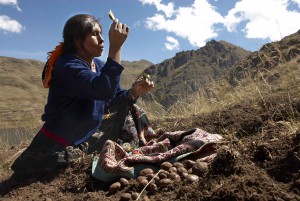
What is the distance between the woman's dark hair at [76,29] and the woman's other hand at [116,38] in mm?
341

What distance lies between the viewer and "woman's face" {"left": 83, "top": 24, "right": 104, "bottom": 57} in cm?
301

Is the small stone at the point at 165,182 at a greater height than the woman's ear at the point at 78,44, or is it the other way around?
the woman's ear at the point at 78,44

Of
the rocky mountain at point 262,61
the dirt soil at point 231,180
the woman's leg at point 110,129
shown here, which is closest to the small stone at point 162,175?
the dirt soil at point 231,180

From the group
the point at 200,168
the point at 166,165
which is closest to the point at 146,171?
the point at 166,165

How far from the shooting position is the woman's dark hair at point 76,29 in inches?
118

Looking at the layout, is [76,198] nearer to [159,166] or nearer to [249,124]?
[159,166]

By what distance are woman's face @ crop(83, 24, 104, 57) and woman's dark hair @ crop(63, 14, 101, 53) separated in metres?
0.03

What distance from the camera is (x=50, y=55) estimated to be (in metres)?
3.04

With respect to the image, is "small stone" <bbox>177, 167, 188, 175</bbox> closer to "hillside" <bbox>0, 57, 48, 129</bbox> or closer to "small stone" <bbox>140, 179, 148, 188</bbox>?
"small stone" <bbox>140, 179, 148, 188</bbox>

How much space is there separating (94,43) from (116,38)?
0.36 meters

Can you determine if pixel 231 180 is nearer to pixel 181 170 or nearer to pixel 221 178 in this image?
pixel 221 178

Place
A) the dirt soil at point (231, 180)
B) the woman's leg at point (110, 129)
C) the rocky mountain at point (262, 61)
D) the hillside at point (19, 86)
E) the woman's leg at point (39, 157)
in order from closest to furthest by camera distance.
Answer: the dirt soil at point (231, 180) < the woman's leg at point (39, 157) < the woman's leg at point (110, 129) < the rocky mountain at point (262, 61) < the hillside at point (19, 86)

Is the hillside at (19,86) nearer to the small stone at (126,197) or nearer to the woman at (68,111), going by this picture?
the woman at (68,111)

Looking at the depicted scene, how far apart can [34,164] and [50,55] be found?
896mm
